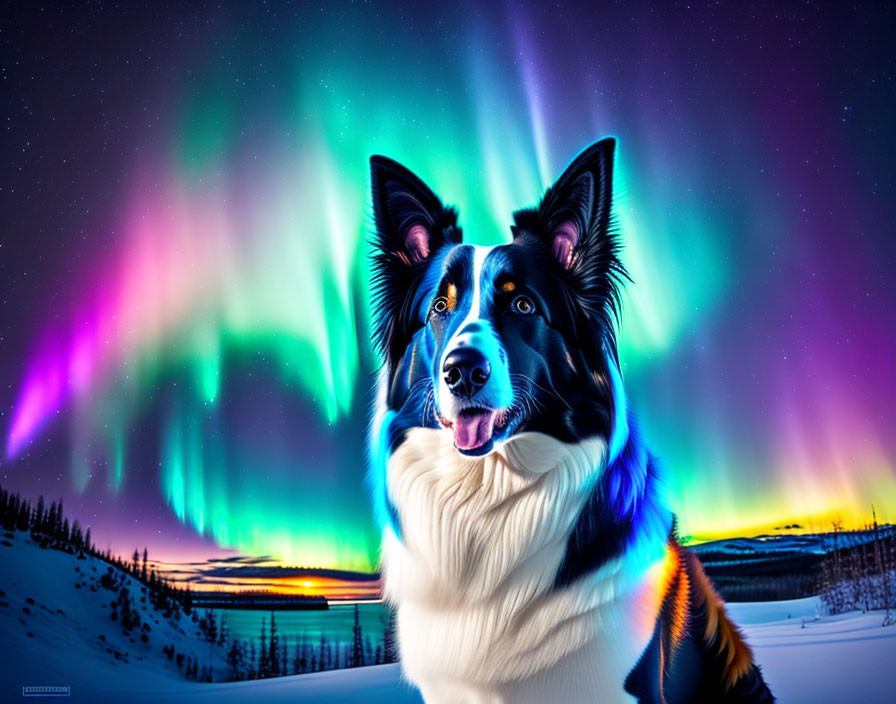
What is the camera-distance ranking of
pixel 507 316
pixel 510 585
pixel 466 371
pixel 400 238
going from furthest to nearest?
pixel 400 238 → pixel 507 316 → pixel 510 585 → pixel 466 371

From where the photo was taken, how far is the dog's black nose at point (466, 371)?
1988 millimetres

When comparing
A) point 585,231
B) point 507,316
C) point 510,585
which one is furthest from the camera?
point 585,231

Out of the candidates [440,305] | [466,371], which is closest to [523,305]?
[440,305]

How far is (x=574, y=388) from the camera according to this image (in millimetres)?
2275

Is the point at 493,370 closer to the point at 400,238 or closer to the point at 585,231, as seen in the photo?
the point at 585,231

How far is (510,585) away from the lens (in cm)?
213

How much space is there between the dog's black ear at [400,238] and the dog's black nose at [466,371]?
536 mm

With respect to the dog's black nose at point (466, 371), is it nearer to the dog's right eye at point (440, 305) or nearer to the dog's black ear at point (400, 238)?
the dog's right eye at point (440, 305)

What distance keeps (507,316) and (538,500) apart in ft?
→ 2.06

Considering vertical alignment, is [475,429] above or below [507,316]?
below

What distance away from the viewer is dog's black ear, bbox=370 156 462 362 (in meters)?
2.55

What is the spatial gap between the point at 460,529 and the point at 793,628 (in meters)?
4.47

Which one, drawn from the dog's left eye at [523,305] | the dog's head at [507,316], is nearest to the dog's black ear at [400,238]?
the dog's head at [507,316]

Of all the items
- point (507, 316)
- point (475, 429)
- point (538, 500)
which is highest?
point (507, 316)
